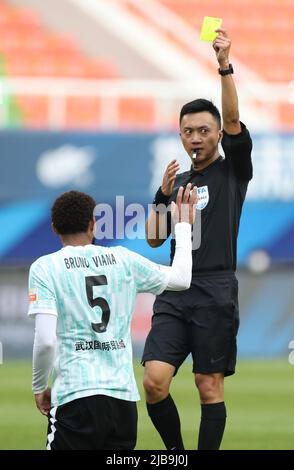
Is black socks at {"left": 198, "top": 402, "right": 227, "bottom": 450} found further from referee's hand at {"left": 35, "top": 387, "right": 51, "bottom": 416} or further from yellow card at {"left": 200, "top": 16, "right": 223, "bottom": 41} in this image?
yellow card at {"left": 200, "top": 16, "right": 223, "bottom": 41}

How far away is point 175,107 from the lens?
1553 cm

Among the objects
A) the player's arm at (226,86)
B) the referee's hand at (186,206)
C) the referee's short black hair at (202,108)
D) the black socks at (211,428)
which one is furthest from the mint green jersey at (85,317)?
the referee's short black hair at (202,108)

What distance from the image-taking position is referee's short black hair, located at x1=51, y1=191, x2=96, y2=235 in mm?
5051

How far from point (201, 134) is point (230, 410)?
3.94m

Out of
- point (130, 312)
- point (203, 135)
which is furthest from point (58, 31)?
point (130, 312)

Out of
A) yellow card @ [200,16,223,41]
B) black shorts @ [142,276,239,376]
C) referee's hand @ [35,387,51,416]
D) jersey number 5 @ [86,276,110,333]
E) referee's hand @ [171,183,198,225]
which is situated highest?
yellow card @ [200,16,223,41]

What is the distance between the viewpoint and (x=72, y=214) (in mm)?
5051

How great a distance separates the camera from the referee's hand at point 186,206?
17.7 feet

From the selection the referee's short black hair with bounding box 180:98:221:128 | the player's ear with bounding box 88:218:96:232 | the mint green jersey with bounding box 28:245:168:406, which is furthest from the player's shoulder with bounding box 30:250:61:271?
the referee's short black hair with bounding box 180:98:221:128

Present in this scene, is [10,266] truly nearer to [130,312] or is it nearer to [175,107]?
[175,107]

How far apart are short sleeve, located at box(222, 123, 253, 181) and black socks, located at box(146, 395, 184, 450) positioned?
4.43ft

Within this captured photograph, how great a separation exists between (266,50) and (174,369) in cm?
1398

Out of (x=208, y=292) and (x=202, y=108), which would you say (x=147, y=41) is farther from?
(x=208, y=292)

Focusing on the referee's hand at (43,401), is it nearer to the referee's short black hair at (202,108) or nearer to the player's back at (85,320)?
the player's back at (85,320)
